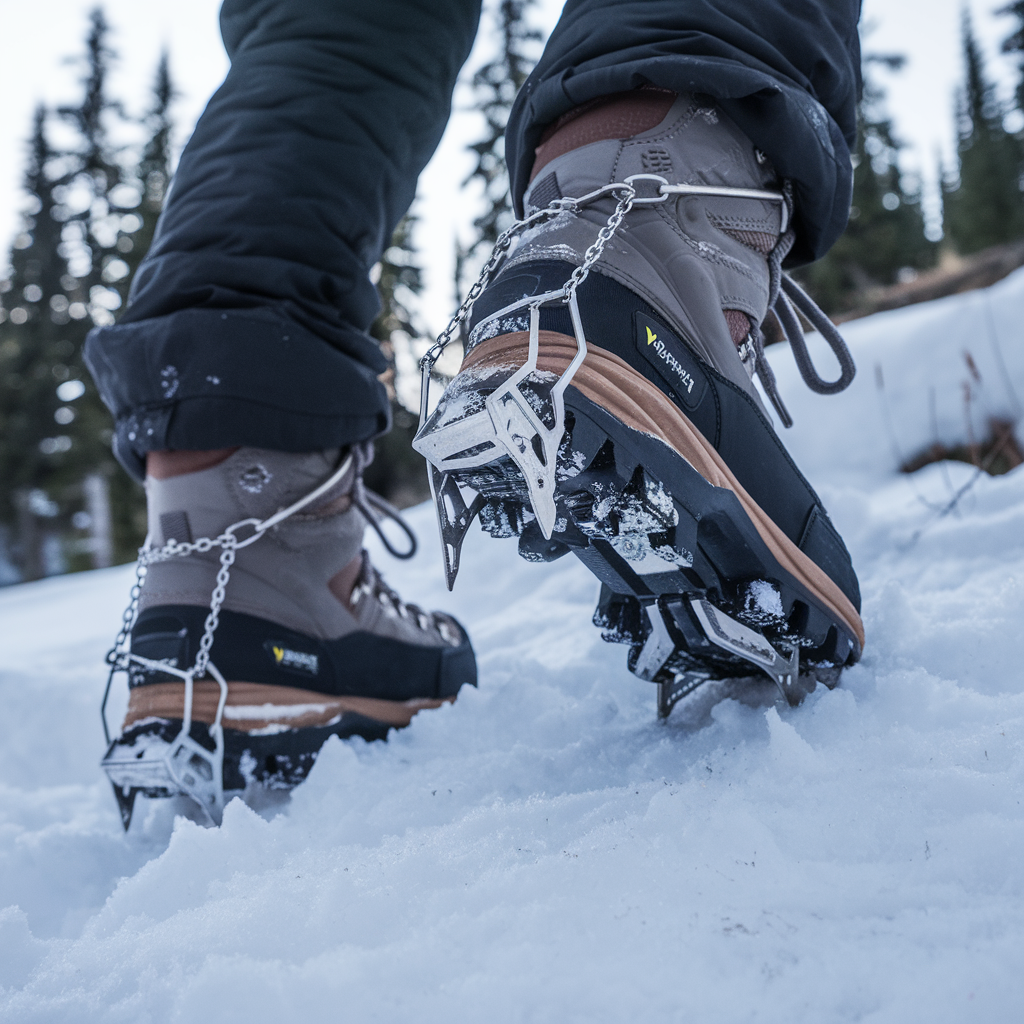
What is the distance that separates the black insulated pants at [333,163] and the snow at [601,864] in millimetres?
545

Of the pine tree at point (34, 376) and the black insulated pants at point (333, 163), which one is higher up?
the black insulated pants at point (333, 163)

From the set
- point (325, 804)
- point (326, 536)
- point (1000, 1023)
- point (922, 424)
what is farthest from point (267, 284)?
point (922, 424)

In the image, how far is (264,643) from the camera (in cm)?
114

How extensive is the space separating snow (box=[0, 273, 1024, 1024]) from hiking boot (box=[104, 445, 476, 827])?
0.09 meters

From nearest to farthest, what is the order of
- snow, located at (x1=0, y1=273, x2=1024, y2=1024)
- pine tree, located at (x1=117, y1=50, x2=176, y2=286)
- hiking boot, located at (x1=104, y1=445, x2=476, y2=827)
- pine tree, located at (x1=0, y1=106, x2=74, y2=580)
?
snow, located at (x1=0, y1=273, x2=1024, y2=1024)
hiking boot, located at (x1=104, y1=445, x2=476, y2=827)
pine tree, located at (x1=117, y1=50, x2=176, y2=286)
pine tree, located at (x1=0, y1=106, x2=74, y2=580)

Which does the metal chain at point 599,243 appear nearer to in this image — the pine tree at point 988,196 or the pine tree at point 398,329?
the pine tree at point 398,329

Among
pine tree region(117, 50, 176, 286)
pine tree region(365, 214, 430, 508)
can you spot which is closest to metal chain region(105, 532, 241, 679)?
A: pine tree region(365, 214, 430, 508)

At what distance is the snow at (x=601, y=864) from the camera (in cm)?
49

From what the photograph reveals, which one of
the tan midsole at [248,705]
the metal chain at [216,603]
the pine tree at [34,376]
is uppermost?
the metal chain at [216,603]

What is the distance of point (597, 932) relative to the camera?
54 cm

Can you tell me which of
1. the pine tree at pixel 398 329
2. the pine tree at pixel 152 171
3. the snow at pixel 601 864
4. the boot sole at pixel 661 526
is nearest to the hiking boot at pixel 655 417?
the boot sole at pixel 661 526

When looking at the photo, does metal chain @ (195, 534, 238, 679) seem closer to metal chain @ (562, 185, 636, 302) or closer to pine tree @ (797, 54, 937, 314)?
metal chain @ (562, 185, 636, 302)

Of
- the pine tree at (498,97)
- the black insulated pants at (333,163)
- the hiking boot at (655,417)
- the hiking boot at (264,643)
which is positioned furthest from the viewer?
the pine tree at (498,97)

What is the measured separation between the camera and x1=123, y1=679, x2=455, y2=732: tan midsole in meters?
1.07
